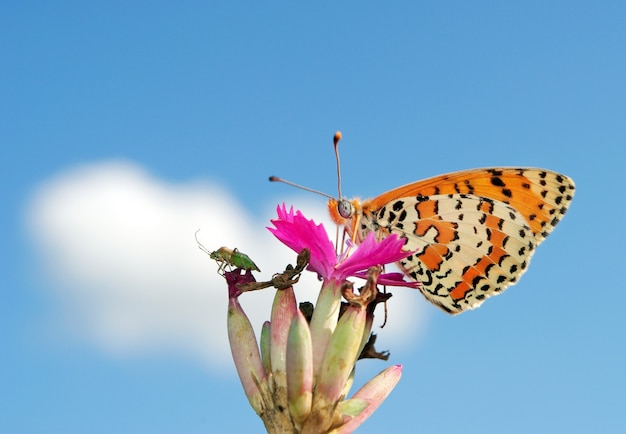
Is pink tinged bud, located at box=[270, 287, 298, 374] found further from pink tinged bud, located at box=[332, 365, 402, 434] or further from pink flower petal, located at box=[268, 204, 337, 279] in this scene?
pink tinged bud, located at box=[332, 365, 402, 434]

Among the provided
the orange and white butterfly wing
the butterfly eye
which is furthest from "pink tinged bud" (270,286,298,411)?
the orange and white butterfly wing

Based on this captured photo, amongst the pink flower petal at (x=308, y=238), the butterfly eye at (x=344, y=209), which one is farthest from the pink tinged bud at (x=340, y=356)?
the butterfly eye at (x=344, y=209)

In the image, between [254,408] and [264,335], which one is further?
[264,335]

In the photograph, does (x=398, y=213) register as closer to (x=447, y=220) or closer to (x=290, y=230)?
(x=447, y=220)

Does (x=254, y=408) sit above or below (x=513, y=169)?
below

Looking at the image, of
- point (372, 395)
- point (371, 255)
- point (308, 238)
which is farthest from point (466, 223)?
point (372, 395)

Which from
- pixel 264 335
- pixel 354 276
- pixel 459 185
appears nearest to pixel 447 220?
pixel 459 185

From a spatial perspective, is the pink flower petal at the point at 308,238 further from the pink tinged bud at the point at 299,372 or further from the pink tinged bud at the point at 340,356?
the pink tinged bud at the point at 299,372
